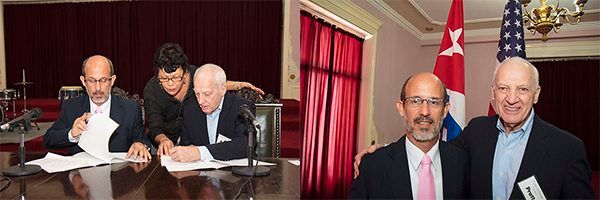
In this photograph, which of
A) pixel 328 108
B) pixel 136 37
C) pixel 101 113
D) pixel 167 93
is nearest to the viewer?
pixel 101 113

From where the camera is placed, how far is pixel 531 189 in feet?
5.34

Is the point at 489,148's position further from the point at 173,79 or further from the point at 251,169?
the point at 173,79

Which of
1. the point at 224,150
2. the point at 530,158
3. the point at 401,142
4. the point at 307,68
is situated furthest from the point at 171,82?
the point at 307,68

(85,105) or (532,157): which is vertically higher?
(85,105)

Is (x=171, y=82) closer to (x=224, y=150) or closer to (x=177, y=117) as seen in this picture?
(x=177, y=117)

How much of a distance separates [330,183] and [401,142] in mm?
2409

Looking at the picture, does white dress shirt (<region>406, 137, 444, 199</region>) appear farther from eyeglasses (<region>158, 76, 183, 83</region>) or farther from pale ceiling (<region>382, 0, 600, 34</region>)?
pale ceiling (<region>382, 0, 600, 34</region>)

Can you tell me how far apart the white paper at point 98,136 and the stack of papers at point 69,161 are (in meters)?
0.04

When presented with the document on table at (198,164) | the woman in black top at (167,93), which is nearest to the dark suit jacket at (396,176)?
the document on table at (198,164)

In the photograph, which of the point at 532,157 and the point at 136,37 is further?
the point at 136,37

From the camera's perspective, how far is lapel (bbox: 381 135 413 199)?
1.70 metres

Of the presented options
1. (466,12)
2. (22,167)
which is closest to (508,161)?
(22,167)

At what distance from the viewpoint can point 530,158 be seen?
1.71 meters

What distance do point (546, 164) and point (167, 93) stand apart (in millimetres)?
2070
